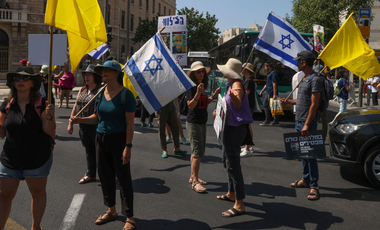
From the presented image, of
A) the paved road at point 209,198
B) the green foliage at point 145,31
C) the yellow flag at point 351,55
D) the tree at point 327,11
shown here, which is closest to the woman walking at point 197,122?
the paved road at point 209,198

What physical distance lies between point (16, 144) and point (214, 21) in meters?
48.0

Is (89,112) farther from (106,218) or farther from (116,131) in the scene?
(106,218)

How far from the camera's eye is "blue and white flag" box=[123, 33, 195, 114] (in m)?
4.33

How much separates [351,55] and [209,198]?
3.07m

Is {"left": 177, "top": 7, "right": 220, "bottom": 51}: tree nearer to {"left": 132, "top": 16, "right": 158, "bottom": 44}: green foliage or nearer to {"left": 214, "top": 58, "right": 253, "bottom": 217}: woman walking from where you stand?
{"left": 132, "top": 16, "right": 158, "bottom": 44}: green foliage

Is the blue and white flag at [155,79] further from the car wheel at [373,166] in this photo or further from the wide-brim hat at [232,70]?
the car wheel at [373,166]

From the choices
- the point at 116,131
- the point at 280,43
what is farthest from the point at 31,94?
the point at 280,43

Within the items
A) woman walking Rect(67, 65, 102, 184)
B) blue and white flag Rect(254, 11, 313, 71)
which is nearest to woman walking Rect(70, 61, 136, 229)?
woman walking Rect(67, 65, 102, 184)

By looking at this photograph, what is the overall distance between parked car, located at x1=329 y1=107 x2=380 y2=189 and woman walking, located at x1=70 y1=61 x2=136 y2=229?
335cm

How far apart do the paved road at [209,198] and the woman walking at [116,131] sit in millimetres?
373

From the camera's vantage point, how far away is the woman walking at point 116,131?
3703mm

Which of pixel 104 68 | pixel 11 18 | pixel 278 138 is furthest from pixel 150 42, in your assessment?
pixel 11 18

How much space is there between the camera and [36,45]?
714 centimetres

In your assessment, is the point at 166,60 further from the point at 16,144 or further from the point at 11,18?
the point at 11,18
